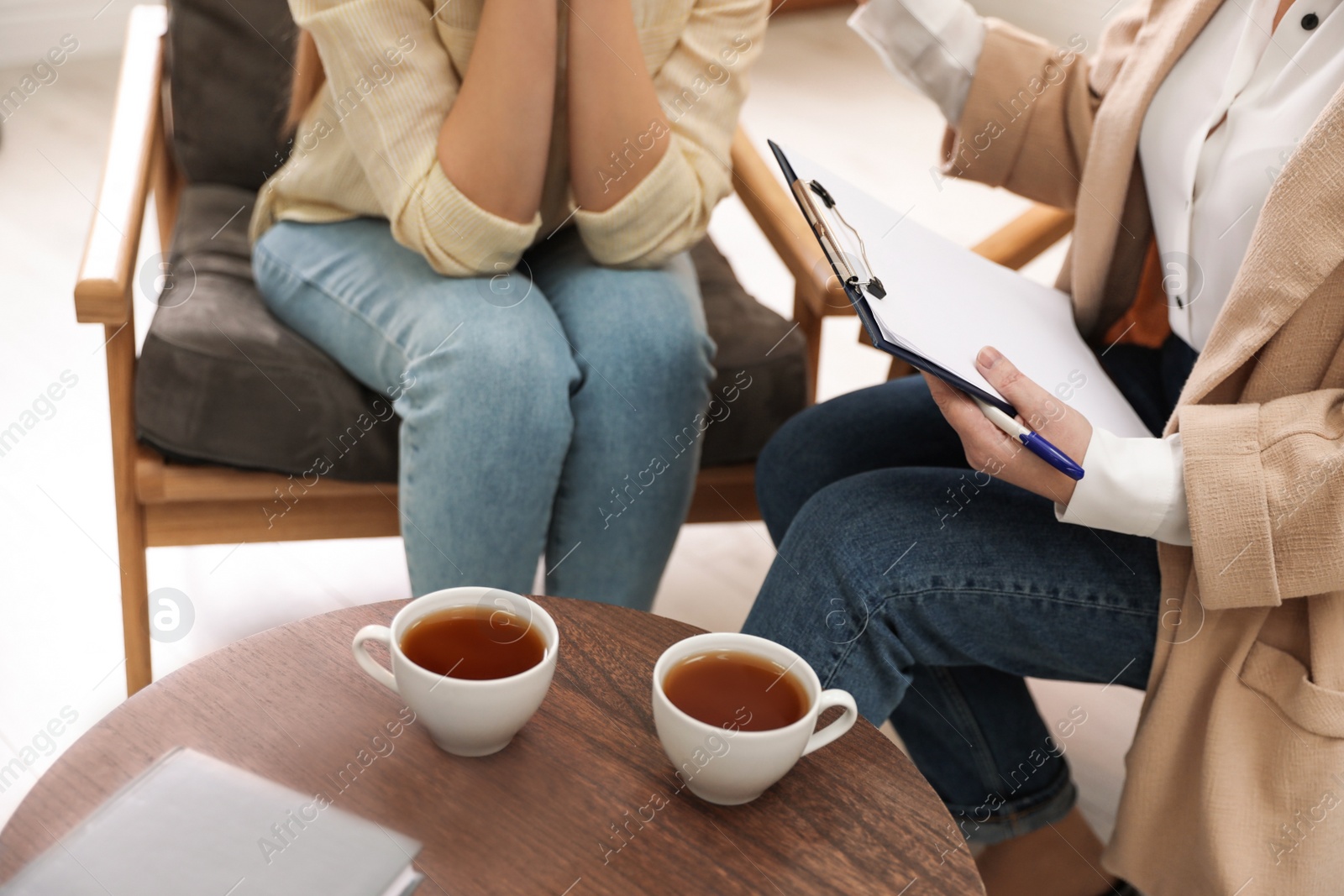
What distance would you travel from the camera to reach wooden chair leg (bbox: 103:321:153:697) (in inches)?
45.9

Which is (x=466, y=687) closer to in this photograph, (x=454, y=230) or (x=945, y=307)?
(x=945, y=307)

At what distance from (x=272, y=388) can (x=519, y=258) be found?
277mm

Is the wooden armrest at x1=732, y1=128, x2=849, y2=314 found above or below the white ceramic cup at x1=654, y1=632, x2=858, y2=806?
below

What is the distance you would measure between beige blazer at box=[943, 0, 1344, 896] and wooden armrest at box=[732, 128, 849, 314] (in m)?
0.47

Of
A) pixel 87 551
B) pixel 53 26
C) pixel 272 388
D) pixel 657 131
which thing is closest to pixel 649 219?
pixel 657 131

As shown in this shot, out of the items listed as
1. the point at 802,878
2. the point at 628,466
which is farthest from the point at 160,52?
the point at 802,878

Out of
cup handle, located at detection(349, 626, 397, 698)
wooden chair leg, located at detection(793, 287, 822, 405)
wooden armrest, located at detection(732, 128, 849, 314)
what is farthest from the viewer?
wooden chair leg, located at detection(793, 287, 822, 405)

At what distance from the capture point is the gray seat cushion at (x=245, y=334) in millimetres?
1178

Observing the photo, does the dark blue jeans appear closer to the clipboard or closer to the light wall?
the clipboard

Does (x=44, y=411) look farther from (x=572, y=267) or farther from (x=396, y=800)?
(x=396, y=800)

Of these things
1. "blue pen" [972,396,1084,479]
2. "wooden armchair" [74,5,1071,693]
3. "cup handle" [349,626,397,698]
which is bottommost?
"wooden armchair" [74,5,1071,693]

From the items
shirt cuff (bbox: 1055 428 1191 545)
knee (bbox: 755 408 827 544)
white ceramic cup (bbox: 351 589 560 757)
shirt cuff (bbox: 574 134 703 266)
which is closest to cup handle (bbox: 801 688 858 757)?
white ceramic cup (bbox: 351 589 560 757)

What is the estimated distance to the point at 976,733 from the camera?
3.74 feet

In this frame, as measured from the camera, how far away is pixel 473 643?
2.30ft
